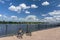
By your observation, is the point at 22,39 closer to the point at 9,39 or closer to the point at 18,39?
the point at 18,39

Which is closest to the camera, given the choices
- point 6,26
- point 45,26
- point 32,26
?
point 6,26

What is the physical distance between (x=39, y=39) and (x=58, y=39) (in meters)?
1.43

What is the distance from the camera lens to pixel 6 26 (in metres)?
13.9

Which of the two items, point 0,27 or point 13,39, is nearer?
point 13,39

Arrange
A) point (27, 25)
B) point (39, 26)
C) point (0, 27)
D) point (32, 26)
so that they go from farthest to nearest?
point (39, 26), point (32, 26), point (27, 25), point (0, 27)

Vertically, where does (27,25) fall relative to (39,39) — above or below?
above

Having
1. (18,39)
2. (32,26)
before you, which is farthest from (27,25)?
(18,39)

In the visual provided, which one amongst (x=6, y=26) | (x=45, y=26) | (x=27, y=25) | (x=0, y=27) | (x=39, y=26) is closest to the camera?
(x=6, y=26)

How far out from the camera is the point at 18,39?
10609 mm

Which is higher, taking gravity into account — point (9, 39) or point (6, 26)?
point (6, 26)

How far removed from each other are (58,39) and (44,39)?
105 cm

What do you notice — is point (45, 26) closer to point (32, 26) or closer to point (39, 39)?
point (32, 26)

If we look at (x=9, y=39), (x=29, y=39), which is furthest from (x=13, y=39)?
(x=29, y=39)

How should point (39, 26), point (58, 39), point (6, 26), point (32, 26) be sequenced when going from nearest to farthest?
1. point (58, 39)
2. point (6, 26)
3. point (32, 26)
4. point (39, 26)
